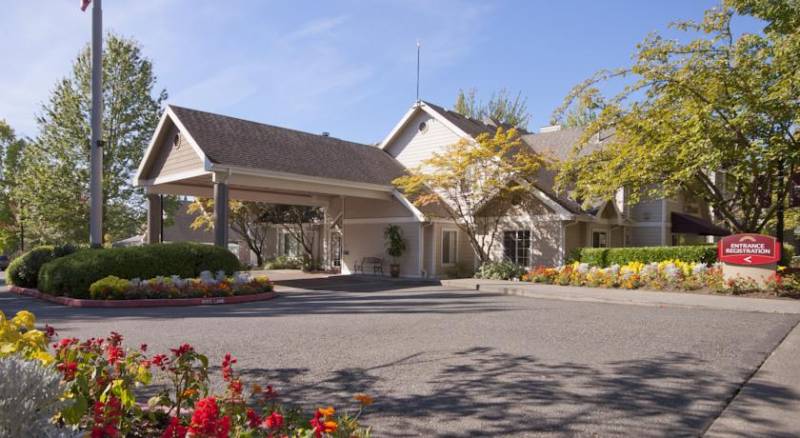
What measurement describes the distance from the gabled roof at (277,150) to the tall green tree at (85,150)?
10594 mm

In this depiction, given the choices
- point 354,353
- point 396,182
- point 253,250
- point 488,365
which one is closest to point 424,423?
point 488,365

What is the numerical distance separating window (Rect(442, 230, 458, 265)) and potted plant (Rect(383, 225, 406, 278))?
1.75m

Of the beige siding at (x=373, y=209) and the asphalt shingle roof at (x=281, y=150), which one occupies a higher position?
the asphalt shingle roof at (x=281, y=150)

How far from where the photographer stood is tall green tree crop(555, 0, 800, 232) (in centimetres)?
1434

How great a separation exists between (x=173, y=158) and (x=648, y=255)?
16690mm

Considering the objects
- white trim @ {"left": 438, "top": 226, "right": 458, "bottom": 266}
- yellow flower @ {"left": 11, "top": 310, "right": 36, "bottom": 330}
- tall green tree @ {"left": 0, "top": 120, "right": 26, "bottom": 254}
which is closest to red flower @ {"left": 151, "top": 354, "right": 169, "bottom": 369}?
yellow flower @ {"left": 11, "top": 310, "right": 36, "bottom": 330}

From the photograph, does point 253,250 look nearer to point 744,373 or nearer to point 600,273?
point 600,273

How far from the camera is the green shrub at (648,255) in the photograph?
17234 millimetres

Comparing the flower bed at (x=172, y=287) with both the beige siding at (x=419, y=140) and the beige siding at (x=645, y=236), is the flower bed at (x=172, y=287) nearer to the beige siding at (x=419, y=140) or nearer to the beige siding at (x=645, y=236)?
the beige siding at (x=419, y=140)

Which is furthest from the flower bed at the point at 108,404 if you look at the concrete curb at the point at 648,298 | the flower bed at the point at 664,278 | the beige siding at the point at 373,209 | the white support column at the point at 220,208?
the beige siding at the point at 373,209

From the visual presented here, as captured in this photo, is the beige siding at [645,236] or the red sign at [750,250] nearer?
the red sign at [750,250]

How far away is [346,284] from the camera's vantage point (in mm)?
19031

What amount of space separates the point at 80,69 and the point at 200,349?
26.3 metres

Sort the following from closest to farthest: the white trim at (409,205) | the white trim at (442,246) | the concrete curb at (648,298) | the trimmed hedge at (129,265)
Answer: the concrete curb at (648,298)
the trimmed hedge at (129,265)
the white trim at (409,205)
the white trim at (442,246)
